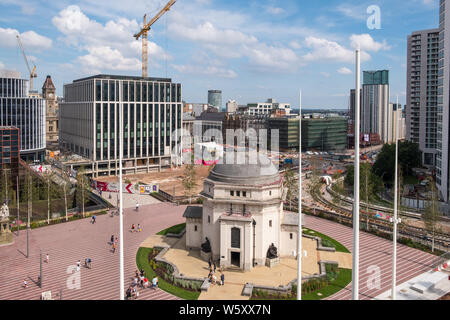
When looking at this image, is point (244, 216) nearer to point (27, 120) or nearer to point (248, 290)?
point (248, 290)

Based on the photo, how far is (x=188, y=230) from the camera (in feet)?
167

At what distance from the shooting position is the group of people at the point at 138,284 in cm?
3744

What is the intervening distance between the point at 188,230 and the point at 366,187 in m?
31.6

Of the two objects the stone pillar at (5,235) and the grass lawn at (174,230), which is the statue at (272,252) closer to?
the grass lawn at (174,230)

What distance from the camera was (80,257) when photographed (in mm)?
47688

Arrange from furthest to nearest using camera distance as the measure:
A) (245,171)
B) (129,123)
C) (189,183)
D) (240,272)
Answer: (129,123), (189,183), (245,171), (240,272)

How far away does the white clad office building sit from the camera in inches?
4129

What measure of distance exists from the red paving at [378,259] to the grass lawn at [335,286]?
24.3 inches

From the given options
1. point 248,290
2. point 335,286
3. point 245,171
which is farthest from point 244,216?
point 335,286

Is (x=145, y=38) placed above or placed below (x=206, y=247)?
above

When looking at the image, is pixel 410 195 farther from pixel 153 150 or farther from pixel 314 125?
pixel 314 125

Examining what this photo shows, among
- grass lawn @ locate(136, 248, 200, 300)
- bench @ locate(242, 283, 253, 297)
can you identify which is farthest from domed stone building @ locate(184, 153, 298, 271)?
grass lawn @ locate(136, 248, 200, 300)

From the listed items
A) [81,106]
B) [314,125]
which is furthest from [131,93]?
[314,125]

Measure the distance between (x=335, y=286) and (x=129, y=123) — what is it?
8257cm
